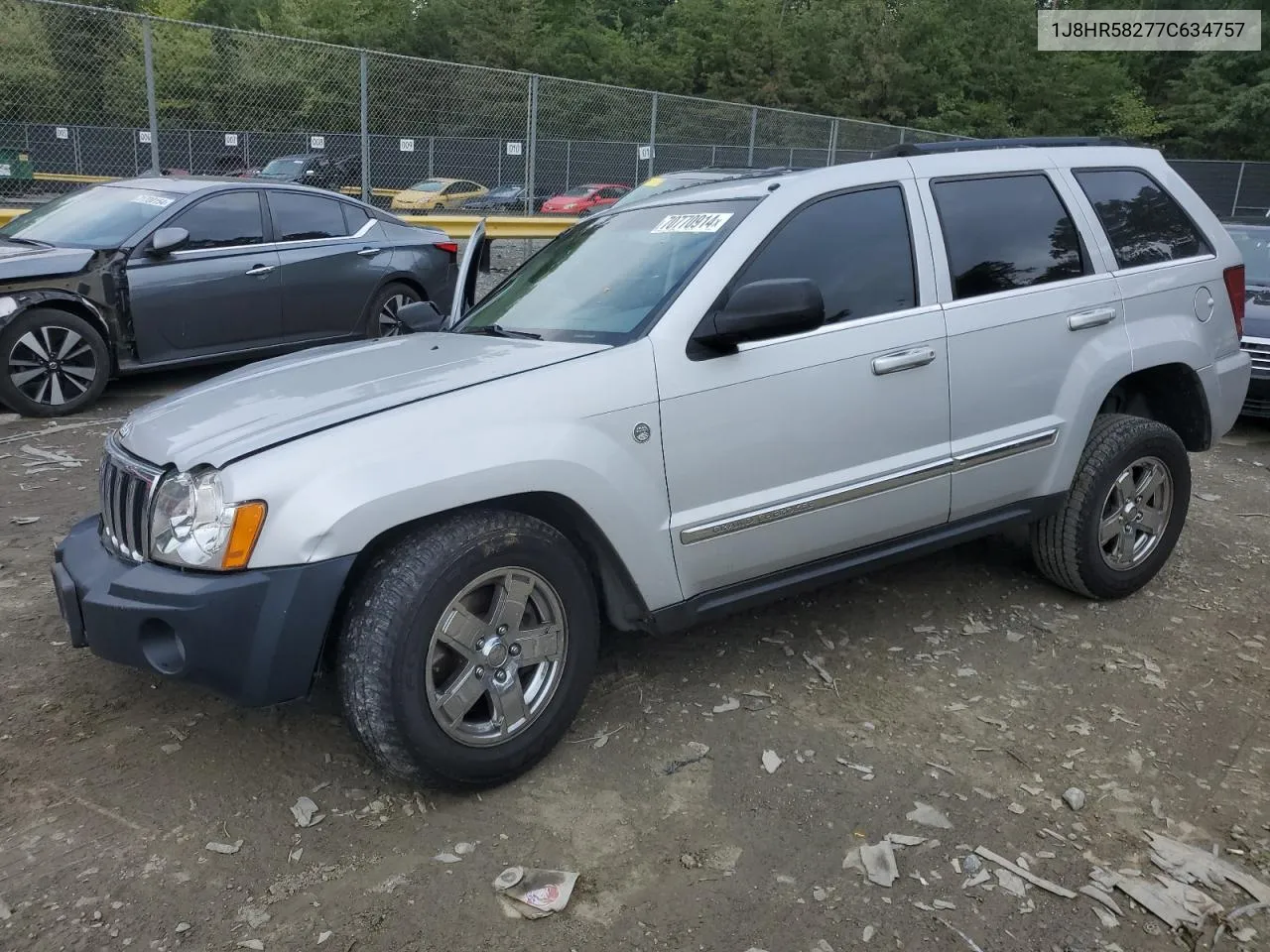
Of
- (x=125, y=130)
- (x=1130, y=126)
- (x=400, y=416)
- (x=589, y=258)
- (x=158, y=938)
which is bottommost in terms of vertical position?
(x=158, y=938)

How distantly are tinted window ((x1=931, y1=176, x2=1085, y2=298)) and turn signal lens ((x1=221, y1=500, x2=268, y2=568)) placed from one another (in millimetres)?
2526

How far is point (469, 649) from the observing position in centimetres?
290

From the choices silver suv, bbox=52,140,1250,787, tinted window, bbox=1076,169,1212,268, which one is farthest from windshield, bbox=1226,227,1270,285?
silver suv, bbox=52,140,1250,787

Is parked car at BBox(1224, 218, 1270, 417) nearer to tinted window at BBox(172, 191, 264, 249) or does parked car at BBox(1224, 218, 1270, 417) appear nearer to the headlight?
the headlight

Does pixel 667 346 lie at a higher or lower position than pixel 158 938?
higher

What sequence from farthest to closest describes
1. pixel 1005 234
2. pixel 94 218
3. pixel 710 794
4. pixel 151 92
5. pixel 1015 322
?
pixel 151 92 → pixel 94 218 → pixel 1005 234 → pixel 1015 322 → pixel 710 794

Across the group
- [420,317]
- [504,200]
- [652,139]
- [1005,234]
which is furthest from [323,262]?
[652,139]

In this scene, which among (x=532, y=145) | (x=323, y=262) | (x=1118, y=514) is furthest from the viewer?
(x=532, y=145)

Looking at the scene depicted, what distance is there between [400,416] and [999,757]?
2.10 meters

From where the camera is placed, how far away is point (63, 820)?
2855 mm

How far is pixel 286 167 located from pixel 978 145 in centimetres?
1042

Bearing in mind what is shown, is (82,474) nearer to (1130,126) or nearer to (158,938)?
(158,938)

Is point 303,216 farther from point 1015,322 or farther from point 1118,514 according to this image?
point 1118,514

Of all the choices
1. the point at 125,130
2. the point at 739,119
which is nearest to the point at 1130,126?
the point at 739,119
